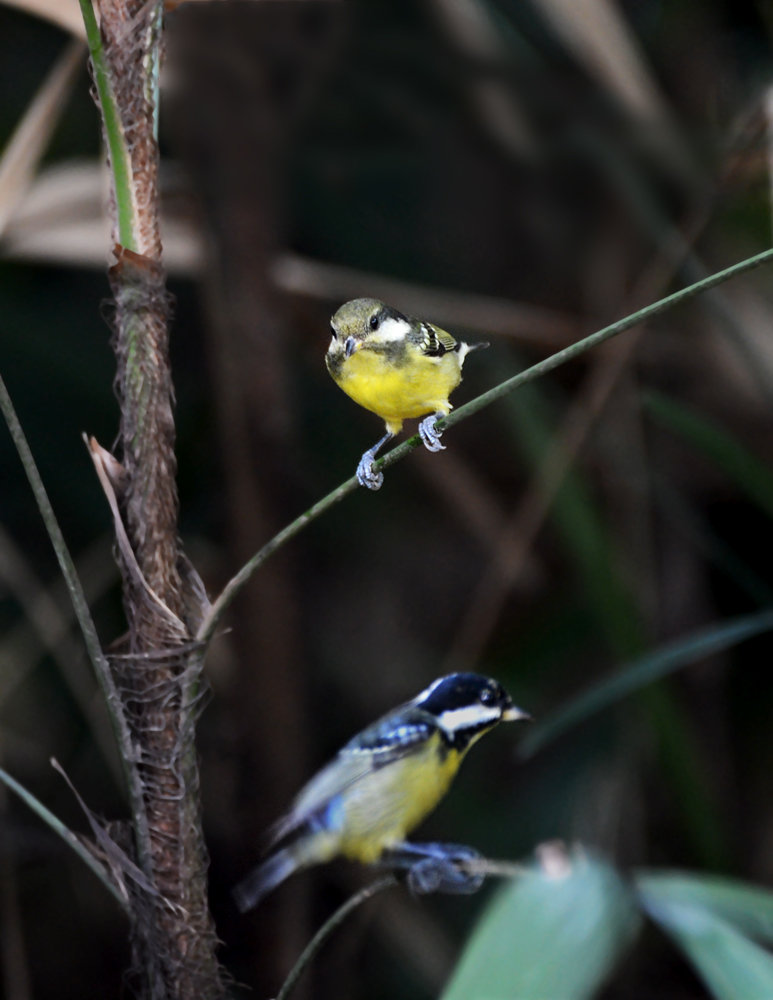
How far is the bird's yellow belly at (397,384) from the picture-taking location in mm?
994

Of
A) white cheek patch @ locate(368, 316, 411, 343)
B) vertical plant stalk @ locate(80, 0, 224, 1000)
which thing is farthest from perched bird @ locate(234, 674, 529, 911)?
white cheek patch @ locate(368, 316, 411, 343)

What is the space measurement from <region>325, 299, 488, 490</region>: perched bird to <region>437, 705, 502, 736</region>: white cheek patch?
213 millimetres

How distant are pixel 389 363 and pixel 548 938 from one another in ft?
1.74

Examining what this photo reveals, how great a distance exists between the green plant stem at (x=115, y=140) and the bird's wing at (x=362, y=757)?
17.5 inches

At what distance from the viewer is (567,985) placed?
705 millimetres

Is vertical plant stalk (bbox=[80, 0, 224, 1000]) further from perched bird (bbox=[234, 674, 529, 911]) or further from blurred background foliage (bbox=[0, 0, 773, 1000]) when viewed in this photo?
blurred background foliage (bbox=[0, 0, 773, 1000])

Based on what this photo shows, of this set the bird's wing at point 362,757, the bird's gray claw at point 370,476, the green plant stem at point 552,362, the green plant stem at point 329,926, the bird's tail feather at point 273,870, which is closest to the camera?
the green plant stem at point 552,362

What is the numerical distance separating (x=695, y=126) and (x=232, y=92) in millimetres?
1211

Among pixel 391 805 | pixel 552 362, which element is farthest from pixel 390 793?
pixel 552 362

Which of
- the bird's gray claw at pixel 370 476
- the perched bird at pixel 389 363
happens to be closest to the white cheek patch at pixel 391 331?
the perched bird at pixel 389 363

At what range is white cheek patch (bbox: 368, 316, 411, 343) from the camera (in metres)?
1.05

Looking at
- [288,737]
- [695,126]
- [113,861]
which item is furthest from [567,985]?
[695,126]

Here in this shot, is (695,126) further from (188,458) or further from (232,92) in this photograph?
(188,458)

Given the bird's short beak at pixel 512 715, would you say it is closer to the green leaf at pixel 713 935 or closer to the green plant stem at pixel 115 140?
the green leaf at pixel 713 935
